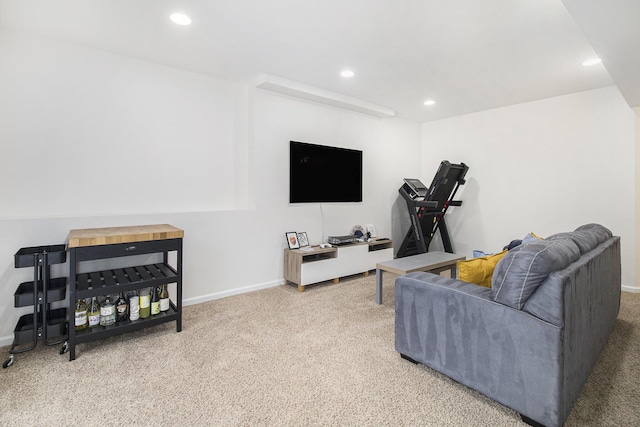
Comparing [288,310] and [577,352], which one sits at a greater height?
[577,352]

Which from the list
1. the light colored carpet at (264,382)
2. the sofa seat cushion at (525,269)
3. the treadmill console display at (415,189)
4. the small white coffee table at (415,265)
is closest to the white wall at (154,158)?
the light colored carpet at (264,382)

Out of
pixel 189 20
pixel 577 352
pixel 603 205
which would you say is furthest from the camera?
pixel 603 205

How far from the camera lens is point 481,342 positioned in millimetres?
1668

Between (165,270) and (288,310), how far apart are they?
3.78 feet

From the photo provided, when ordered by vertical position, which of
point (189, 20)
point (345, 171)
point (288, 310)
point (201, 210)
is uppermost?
point (189, 20)

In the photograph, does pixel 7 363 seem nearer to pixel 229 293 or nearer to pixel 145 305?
pixel 145 305

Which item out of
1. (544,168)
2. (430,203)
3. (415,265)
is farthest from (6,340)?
(544,168)

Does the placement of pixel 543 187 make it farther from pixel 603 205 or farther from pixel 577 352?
pixel 577 352

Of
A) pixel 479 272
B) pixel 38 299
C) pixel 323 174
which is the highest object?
pixel 323 174

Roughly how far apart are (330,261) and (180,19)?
2.73 metres

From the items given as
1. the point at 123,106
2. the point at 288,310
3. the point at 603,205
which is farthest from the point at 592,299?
the point at 123,106

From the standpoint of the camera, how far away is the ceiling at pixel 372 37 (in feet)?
6.90

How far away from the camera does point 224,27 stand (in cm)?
241

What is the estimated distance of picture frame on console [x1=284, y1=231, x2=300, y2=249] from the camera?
151 inches
